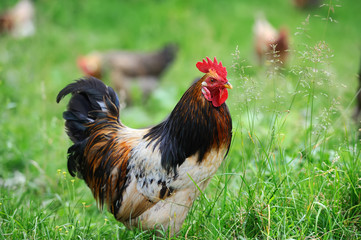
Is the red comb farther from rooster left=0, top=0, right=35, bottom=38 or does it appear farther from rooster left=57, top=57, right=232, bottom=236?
rooster left=0, top=0, right=35, bottom=38

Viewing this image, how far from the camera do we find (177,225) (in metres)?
2.99

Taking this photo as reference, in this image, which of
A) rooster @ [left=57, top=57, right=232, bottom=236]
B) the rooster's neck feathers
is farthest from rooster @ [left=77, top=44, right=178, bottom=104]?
the rooster's neck feathers

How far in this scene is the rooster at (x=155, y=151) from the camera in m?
2.77

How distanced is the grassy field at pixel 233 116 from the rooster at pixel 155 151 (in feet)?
0.46

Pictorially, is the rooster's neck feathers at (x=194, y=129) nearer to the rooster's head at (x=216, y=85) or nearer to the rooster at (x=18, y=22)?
the rooster's head at (x=216, y=85)

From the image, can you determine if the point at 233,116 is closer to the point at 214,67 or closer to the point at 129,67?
the point at 214,67

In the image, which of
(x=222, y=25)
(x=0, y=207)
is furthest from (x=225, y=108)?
(x=222, y=25)

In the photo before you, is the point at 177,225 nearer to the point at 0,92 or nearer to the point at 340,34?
the point at 0,92

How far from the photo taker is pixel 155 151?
9.52ft

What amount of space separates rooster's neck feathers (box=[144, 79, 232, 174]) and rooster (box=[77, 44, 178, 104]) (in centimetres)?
479

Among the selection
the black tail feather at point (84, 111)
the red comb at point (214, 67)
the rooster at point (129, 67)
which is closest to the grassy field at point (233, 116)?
the red comb at point (214, 67)

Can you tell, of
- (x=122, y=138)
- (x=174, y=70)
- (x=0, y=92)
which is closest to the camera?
(x=122, y=138)

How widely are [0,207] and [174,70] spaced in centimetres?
657

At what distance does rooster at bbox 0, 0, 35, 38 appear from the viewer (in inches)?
353
